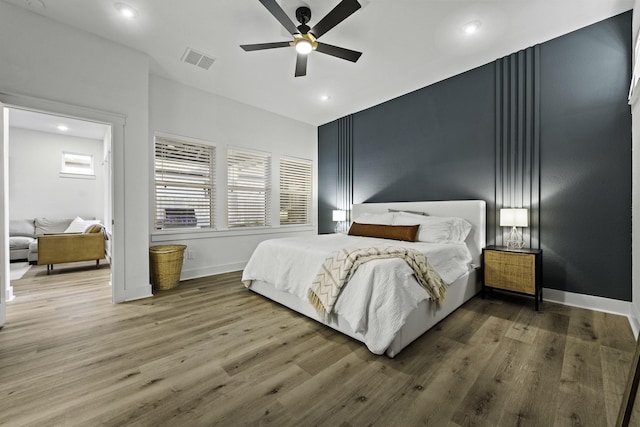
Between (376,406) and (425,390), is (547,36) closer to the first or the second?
(425,390)

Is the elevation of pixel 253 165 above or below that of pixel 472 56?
below

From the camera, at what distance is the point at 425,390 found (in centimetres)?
157

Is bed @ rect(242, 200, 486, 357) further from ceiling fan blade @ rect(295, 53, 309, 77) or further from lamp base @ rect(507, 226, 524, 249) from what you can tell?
ceiling fan blade @ rect(295, 53, 309, 77)

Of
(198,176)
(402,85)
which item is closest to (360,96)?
(402,85)

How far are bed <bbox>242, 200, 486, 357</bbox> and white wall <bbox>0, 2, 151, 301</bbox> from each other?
1.41 metres

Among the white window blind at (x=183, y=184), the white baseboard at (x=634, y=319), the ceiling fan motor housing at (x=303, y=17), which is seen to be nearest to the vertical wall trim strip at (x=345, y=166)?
the white window blind at (x=183, y=184)

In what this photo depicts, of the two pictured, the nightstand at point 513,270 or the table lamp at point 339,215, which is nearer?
the nightstand at point 513,270

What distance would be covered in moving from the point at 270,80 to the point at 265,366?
3.61 metres

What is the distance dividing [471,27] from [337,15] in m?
1.53

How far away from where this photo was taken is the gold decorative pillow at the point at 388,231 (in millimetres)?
3377

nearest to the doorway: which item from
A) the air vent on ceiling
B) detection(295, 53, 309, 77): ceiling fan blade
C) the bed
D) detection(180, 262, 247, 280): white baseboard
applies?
detection(180, 262, 247, 280): white baseboard

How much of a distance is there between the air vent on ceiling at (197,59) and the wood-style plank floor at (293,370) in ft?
9.79

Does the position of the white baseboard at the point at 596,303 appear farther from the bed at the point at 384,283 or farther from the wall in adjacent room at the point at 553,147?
the bed at the point at 384,283

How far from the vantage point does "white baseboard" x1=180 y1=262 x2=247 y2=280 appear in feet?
13.2
